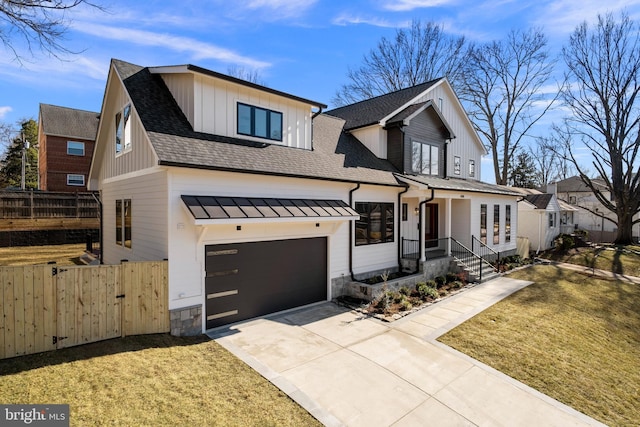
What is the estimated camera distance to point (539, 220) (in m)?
22.8

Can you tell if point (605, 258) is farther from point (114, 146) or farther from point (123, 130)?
point (114, 146)

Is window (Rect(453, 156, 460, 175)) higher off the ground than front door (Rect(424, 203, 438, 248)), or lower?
higher

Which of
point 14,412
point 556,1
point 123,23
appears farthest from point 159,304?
point 556,1

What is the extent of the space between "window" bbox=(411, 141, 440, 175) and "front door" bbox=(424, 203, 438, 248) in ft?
5.95

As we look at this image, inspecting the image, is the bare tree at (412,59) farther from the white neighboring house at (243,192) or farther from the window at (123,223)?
the window at (123,223)

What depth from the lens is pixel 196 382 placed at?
5297 mm

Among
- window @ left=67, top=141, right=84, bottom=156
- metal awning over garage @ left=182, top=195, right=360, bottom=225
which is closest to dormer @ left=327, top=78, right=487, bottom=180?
metal awning over garage @ left=182, top=195, right=360, bottom=225

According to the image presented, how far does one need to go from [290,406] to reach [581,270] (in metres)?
18.3

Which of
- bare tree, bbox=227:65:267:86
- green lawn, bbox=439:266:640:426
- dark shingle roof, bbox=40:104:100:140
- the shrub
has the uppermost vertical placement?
bare tree, bbox=227:65:267:86

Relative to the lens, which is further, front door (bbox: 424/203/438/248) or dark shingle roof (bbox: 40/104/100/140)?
dark shingle roof (bbox: 40/104/100/140)

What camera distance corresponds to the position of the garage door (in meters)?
7.84

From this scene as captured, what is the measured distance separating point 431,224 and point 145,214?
13.2 metres

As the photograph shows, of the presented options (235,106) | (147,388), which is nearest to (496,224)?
(235,106)

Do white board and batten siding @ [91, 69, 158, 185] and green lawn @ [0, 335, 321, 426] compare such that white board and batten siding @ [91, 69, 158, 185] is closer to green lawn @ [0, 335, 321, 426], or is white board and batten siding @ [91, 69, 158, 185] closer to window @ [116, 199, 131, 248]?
window @ [116, 199, 131, 248]
